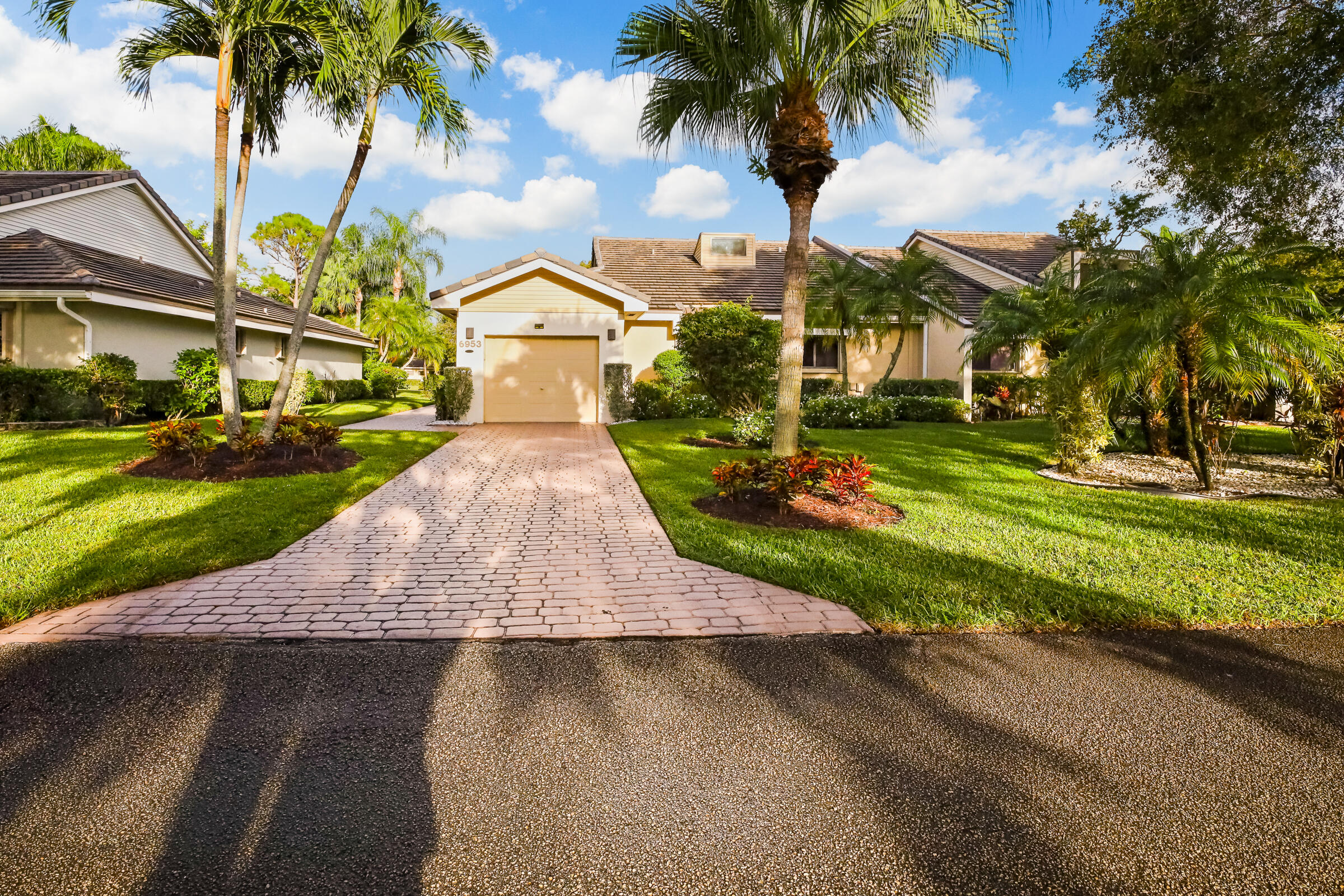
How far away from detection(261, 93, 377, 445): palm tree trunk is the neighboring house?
26.5ft

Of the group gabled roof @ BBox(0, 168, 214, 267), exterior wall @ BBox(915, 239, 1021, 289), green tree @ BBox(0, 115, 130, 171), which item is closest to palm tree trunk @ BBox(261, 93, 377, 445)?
gabled roof @ BBox(0, 168, 214, 267)

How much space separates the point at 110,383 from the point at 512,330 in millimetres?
8929

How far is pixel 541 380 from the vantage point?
58.3 feet

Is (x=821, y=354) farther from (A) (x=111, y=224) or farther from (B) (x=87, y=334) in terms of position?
(A) (x=111, y=224)

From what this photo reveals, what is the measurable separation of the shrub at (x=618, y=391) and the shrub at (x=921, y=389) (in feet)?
26.1

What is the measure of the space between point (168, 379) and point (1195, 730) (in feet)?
69.4

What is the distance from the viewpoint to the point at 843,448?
12555mm

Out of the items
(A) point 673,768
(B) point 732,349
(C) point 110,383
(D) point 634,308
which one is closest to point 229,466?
(C) point 110,383

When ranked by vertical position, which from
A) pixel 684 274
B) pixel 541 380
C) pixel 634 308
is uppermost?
pixel 684 274

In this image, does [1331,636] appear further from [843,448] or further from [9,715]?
[843,448]

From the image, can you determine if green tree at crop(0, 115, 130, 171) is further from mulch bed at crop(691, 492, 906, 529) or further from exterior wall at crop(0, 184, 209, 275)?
mulch bed at crop(691, 492, 906, 529)

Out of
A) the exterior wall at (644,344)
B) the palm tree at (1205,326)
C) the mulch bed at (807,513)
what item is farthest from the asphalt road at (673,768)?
the exterior wall at (644,344)

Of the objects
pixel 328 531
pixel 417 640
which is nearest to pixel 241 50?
pixel 328 531

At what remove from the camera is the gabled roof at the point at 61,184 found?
53.5ft
